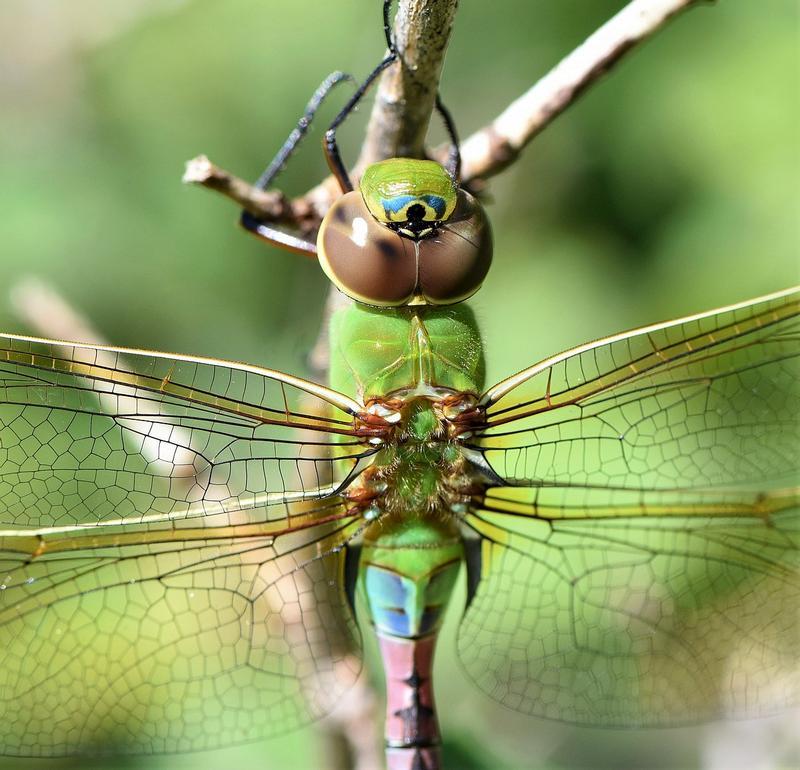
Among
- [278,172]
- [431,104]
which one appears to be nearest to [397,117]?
[431,104]

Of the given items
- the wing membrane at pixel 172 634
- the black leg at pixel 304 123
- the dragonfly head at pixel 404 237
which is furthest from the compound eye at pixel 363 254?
the wing membrane at pixel 172 634

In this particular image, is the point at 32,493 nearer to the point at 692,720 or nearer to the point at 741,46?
the point at 692,720

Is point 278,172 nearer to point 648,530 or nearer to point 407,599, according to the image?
point 407,599

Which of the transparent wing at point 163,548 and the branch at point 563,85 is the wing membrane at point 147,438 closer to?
the transparent wing at point 163,548

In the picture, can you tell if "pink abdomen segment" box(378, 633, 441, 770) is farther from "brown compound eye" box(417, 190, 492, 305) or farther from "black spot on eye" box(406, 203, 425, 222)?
"black spot on eye" box(406, 203, 425, 222)

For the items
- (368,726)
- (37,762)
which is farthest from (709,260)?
(37,762)

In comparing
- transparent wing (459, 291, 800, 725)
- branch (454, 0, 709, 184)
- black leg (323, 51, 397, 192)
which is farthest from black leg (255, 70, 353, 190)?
transparent wing (459, 291, 800, 725)
